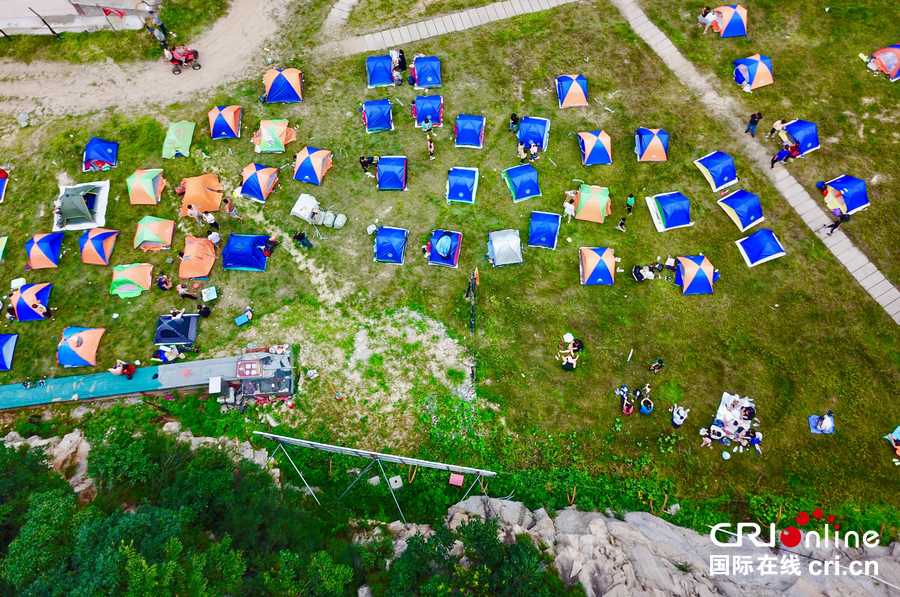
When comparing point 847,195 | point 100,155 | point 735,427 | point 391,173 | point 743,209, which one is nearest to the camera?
point 735,427

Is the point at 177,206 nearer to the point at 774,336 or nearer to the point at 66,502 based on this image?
the point at 66,502

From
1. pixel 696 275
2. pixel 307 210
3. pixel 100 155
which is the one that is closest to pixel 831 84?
pixel 696 275

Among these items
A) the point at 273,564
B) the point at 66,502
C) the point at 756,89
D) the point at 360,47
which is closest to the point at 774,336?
the point at 756,89

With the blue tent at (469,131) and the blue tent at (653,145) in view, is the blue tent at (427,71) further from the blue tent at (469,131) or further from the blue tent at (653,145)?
the blue tent at (653,145)

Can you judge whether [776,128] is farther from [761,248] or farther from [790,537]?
[790,537]

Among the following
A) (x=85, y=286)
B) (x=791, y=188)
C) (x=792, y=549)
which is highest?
(x=85, y=286)

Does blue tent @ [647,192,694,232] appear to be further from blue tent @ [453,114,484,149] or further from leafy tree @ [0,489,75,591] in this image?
leafy tree @ [0,489,75,591]
